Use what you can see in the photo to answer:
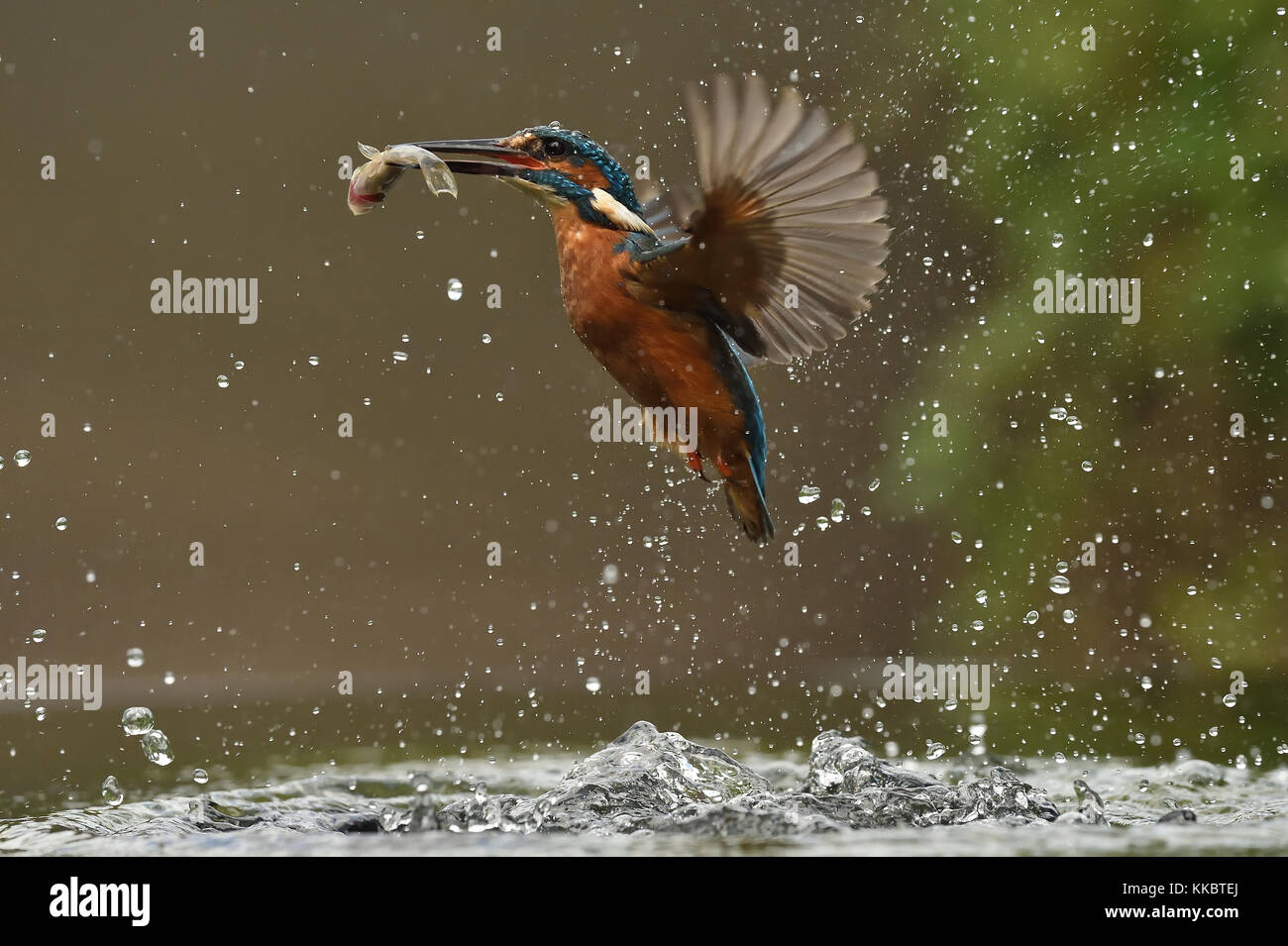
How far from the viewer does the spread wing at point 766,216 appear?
156 cm

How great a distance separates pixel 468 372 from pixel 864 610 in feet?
6.43

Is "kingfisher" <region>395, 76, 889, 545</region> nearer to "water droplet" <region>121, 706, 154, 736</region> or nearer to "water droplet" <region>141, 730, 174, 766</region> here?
"water droplet" <region>141, 730, 174, 766</region>

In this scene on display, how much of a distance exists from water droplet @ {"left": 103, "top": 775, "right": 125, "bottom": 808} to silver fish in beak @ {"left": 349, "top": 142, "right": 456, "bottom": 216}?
111 cm

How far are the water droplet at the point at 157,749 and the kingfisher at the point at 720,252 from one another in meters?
1.49

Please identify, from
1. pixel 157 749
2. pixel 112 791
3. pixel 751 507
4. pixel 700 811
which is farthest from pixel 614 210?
pixel 157 749

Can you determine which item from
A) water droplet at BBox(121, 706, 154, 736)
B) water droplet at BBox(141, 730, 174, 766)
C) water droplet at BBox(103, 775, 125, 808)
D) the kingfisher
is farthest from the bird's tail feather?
water droplet at BBox(121, 706, 154, 736)

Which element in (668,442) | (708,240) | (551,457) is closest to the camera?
(708,240)

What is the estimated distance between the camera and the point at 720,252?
1.62m

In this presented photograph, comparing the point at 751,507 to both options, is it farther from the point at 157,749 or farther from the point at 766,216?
the point at 157,749

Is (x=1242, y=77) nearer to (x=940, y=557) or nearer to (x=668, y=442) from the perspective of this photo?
(x=940, y=557)

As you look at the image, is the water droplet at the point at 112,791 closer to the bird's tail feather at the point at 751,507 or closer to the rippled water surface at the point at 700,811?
the rippled water surface at the point at 700,811

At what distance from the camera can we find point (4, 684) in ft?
14.3

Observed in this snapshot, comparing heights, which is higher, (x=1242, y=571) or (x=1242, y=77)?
(x=1242, y=77)
